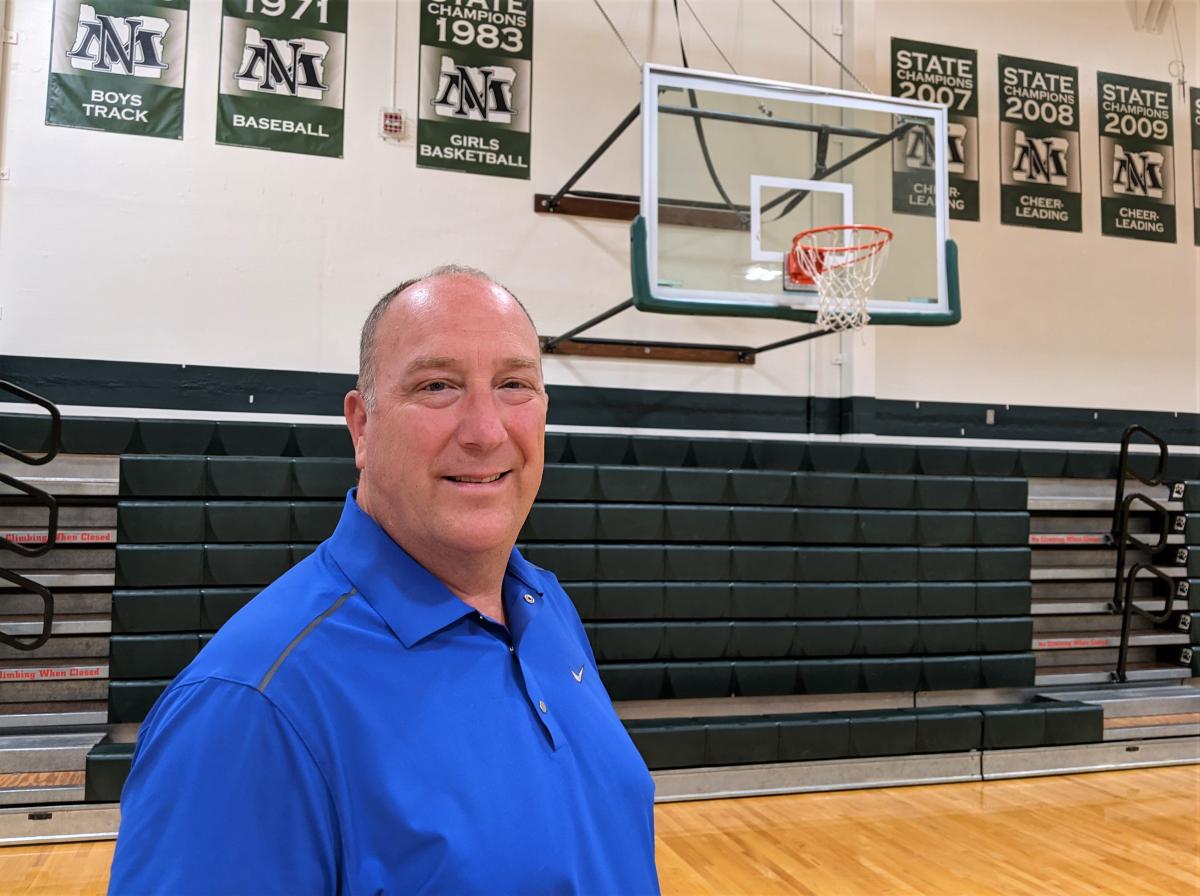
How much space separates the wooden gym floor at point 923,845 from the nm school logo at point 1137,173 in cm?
437

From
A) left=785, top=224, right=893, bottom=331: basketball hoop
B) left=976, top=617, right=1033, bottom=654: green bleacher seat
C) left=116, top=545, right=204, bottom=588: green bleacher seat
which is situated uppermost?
left=785, top=224, right=893, bottom=331: basketball hoop

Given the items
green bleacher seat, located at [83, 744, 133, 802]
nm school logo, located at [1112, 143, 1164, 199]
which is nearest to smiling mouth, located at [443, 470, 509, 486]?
green bleacher seat, located at [83, 744, 133, 802]

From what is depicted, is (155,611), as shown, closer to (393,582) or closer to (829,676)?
(829,676)

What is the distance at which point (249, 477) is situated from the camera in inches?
180

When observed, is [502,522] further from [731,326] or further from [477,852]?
[731,326]

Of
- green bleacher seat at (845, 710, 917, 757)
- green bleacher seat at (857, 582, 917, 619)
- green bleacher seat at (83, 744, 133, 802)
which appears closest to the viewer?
green bleacher seat at (83, 744, 133, 802)

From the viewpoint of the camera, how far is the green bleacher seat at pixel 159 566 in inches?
172

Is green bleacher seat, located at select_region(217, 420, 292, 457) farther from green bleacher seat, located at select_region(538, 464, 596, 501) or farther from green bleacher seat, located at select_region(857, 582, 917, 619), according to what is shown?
green bleacher seat, located at select_region(857, 582, 917, 619)

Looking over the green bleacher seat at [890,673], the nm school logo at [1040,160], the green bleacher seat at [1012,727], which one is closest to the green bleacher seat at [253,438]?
the green bleacher seat at [890,673]

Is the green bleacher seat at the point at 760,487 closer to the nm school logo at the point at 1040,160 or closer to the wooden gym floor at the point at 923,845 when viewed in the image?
the wooden gym floor at the point at 923,845

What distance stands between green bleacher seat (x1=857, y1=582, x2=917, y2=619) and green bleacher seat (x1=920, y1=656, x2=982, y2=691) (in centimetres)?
31

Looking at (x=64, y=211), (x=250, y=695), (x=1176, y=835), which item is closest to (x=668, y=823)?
(x=1176, y=835)

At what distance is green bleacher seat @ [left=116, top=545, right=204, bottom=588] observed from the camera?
14.4 feet

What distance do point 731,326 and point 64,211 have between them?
395cm
